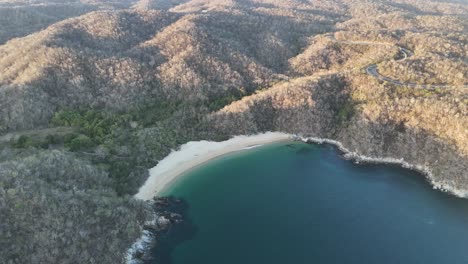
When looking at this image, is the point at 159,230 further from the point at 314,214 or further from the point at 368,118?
the point at 368,118

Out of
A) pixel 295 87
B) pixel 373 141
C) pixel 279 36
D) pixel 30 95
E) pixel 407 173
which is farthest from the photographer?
pixel 279 36

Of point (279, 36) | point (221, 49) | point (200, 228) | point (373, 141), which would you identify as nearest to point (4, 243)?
point (200, 228)

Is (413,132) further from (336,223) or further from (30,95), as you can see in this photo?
(30,95)

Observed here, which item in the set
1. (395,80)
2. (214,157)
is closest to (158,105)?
(214,157)

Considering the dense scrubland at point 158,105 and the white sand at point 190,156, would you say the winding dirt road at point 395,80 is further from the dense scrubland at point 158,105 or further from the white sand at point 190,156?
the white sand at point 190,156

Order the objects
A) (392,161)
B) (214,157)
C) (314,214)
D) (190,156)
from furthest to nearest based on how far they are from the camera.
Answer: (214,157) < (190,156) < (392,161) < (314,214)

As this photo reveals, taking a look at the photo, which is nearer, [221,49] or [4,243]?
[4,243]
